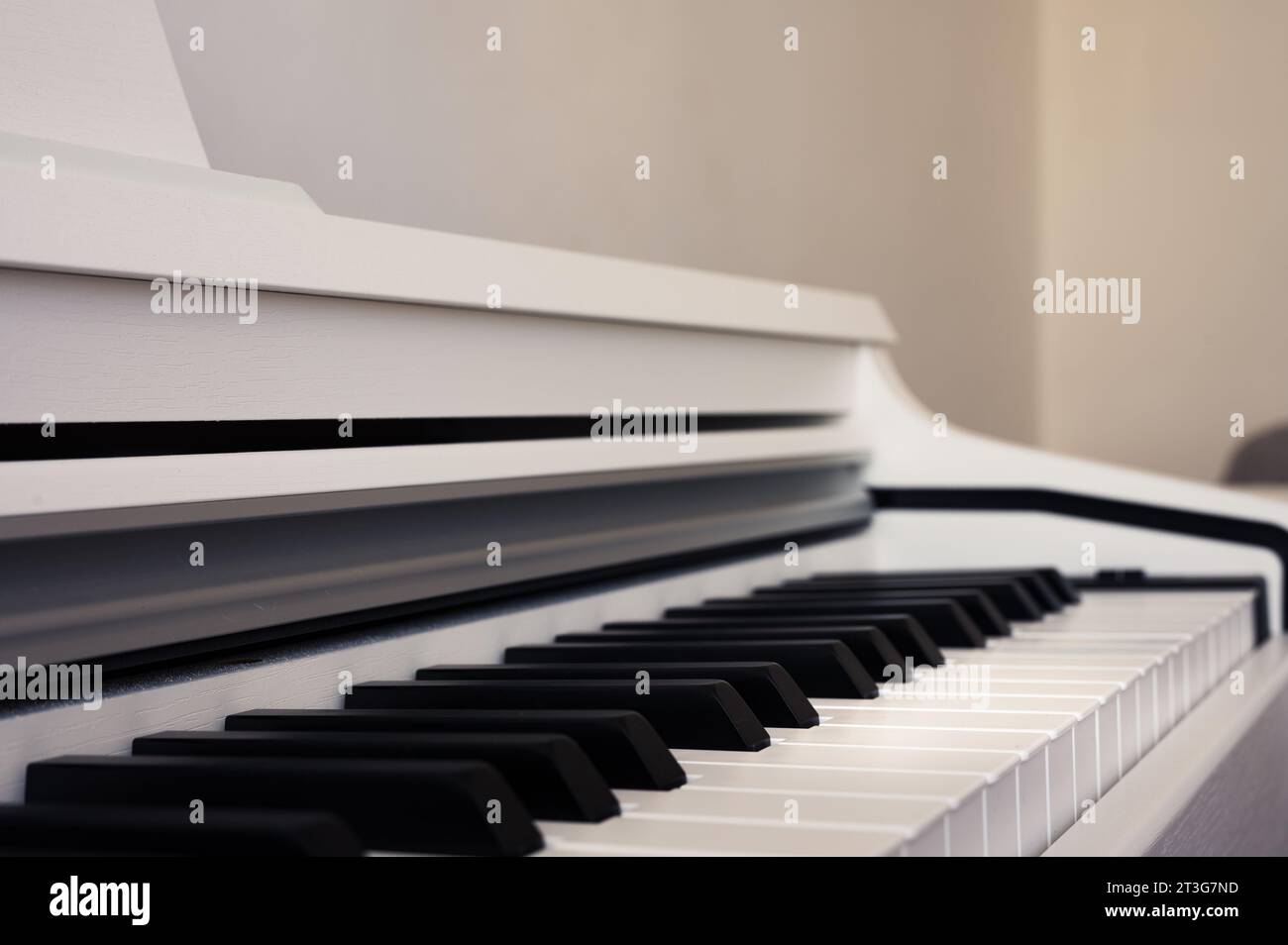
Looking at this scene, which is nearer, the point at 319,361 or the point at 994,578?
the point at 319,361

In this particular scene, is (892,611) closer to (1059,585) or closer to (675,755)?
(1059,585)

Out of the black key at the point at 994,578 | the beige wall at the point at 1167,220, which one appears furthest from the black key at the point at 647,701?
the beige wall at the point at 1167,220

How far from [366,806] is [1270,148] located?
16.9 ft

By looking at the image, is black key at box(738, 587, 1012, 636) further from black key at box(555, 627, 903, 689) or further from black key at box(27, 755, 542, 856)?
black key at box(27, 755, 542, 856)

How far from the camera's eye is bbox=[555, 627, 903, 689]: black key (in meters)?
1.37

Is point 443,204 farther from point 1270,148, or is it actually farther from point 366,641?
point 1270,148

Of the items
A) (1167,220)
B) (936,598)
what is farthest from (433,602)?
(1167,220)

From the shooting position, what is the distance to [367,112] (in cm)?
202

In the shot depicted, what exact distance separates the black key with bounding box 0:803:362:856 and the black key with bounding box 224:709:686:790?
0.21 metres

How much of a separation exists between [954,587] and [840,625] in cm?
43

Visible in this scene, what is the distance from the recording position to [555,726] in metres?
0.97

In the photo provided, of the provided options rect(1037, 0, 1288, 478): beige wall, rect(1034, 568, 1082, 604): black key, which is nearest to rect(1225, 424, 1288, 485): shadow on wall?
rect(1037, 0, 1288, 478): beige wall
